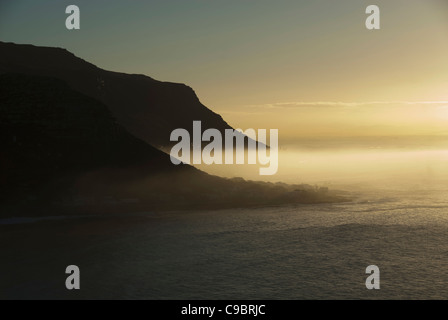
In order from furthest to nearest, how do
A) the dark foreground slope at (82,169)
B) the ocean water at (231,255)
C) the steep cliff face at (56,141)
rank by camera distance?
the steep cliff face at (56,141)
the dark foreground slope at (82,169)
the ocean water at (231,255)

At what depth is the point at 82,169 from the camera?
3410 inches

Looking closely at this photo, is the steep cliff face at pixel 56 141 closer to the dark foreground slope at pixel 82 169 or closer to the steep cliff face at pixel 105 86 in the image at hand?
the dark foreground slope at pixel 82 169

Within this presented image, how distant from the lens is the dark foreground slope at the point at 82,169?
79.9m

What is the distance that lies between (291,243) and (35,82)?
65.7m

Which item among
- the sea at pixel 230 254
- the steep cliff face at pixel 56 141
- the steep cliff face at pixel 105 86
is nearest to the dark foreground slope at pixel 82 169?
the steep cliff face at pixel 56 141

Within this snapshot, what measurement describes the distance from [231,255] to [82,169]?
47268 millimetres

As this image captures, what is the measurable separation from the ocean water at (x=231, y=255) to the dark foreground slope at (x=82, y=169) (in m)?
7.75

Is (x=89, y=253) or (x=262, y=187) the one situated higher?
(x=262, y=187)

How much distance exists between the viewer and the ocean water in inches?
1487

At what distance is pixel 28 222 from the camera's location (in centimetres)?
6956

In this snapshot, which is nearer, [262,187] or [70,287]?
[70,287]

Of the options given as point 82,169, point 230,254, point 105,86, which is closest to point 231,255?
point 230,254

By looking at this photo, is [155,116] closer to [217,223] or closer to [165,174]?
[165,174]
